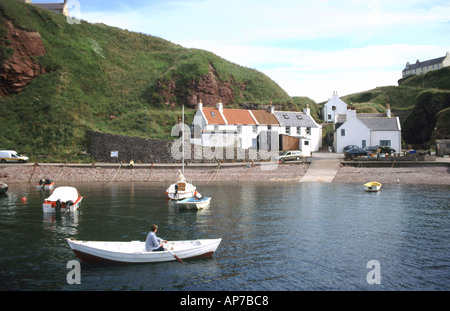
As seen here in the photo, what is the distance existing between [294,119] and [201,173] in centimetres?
2834

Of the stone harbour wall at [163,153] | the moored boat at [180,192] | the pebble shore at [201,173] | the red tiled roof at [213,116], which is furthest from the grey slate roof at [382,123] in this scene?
the moored boat at [180,192]

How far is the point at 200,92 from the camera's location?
101875 millimetres

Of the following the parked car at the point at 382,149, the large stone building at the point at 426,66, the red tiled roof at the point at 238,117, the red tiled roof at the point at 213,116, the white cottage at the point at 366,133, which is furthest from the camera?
the large stone building at the point at 426,66

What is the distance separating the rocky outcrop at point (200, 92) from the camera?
10156 cm

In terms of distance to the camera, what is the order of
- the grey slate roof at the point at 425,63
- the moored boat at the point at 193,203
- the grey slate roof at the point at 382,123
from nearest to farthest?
the moored boat at the point at 193,203, the grey slate roof at the point at 382,123, the grey slate roof at the point at 425,63

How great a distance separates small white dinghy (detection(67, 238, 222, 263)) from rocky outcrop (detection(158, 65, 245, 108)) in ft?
256

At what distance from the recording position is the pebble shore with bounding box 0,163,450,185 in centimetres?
6481

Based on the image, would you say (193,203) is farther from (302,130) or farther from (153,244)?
(302,130)

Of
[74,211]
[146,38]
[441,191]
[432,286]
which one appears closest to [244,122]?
[441,191]

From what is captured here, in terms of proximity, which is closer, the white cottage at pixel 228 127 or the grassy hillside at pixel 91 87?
the white cottage at pixel 228 127

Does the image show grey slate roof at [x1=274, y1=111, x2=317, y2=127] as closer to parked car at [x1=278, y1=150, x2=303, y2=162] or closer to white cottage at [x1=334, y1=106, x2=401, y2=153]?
white cottage at [x1=334, y1=106, x2=401, y2=153]

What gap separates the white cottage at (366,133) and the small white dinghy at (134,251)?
62089 millimetres

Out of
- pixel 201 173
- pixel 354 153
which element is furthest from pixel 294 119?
pixel 201 173

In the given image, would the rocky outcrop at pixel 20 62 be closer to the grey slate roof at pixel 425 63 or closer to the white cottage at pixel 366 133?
the white cottage at pixel 366 133
